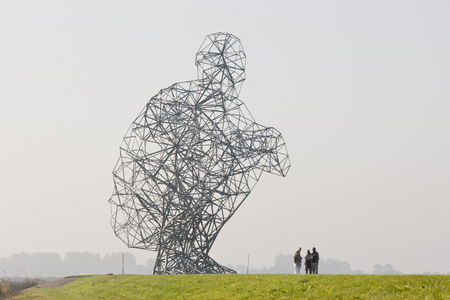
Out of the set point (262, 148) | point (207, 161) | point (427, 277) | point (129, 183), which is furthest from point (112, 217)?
point (427, 277)

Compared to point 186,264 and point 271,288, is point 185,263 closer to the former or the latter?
point 186,264

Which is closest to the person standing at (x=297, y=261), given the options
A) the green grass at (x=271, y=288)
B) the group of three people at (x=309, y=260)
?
the group of three people at (x=309, y=260)

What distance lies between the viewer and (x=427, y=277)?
16.2m

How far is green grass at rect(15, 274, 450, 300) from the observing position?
15055 mm

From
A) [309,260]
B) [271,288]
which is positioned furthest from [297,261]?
A: [271,288]

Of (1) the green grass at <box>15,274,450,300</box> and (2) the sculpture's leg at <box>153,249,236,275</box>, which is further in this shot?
(2) the sculpture's leg at <box>153,249,236,275</box>

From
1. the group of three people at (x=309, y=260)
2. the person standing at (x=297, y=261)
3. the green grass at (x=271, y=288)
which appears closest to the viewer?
the green grass at (x=271, y=288)

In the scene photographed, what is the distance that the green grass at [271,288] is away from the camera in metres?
15.1

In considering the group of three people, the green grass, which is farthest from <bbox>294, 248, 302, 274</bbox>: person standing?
the green grass

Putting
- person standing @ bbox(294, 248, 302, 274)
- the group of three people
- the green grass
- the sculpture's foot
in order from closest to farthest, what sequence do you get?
the green grass
the group of three people
person standing @ bbox(294, 248, 302, 274)
the sculpture's foot

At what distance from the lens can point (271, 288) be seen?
18.6 metres

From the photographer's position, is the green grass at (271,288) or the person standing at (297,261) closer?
the green grass at (271,288)

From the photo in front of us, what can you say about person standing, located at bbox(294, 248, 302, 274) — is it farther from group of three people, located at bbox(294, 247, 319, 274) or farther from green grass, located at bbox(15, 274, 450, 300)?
green grass, located at bbox(15, 274, 450, 300)

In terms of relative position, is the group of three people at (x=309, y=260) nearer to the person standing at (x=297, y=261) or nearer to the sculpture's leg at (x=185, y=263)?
the person standing at (x=297, y=261)
